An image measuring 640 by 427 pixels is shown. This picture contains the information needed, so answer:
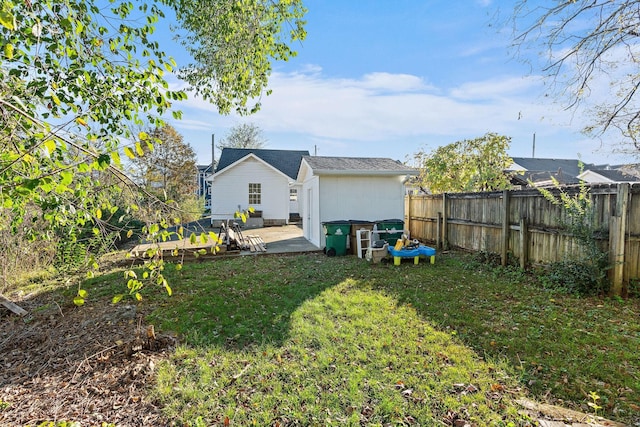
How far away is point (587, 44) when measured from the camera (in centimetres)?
552

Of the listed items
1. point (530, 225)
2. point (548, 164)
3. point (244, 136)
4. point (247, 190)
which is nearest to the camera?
point (530, 225)

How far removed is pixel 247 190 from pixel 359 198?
10.3 metres

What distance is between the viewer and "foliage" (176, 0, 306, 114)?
4.49 metres

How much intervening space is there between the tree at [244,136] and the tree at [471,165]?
27.0 meters

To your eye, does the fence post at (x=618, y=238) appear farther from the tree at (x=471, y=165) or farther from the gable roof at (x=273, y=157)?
the gable roof at (x=273, y=157)

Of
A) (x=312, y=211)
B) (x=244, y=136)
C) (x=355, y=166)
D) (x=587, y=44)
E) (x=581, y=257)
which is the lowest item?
(x=581, y=257)

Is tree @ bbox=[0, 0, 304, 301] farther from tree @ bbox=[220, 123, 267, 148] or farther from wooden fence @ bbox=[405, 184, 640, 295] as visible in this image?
tree @ bbox=[220, 123, 267, 148]

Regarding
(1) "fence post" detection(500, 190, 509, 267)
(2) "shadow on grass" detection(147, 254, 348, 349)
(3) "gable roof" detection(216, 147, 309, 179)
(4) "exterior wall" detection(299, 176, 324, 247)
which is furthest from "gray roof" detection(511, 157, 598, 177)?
(2) "shadow on grass" detection(147, 254, 348, 349)

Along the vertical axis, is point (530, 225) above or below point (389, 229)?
above

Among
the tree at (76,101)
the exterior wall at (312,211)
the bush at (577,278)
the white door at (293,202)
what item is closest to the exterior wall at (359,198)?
the exterior wall at (312,211)

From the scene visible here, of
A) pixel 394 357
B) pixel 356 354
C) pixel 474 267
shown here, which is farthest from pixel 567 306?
pixel 356 354

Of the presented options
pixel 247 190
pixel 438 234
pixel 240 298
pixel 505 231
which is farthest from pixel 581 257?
pixel 247 190

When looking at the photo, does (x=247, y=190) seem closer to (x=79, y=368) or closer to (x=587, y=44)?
(x=79, y=368)

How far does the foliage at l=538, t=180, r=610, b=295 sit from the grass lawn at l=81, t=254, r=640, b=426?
1.15ft
